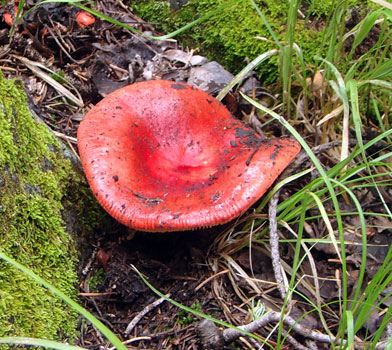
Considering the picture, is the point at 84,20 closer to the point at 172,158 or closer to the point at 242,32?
the point at 242,32

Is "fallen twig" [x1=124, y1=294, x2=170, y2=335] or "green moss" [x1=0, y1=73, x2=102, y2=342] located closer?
"green moss" [x1=0, y1=73, x2=102, y2=342]

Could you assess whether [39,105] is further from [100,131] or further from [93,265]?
[93,265]

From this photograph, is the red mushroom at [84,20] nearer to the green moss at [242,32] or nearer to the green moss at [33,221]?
the green moss at [242,32]

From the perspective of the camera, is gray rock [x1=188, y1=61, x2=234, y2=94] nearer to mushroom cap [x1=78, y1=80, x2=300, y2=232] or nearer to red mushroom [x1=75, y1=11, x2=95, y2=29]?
mushroom cap [x1=78, y1=80, x2=300, y2=232]

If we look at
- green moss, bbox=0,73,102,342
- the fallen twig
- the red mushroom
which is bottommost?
the fallen twig

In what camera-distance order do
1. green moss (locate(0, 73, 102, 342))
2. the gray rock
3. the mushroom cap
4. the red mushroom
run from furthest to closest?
the red mushroom → the gray rock → the mushroom cap → green moss (locate(0, 73, 102, 342))

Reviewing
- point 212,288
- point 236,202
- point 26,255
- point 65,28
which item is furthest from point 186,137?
point 65,28

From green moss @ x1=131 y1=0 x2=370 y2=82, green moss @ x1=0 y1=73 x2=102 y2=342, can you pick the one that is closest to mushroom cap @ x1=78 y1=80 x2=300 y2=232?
green moss @ x1=0 y1=73 x2=102 y2=342

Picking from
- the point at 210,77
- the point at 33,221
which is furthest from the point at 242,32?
the point at 33,221
